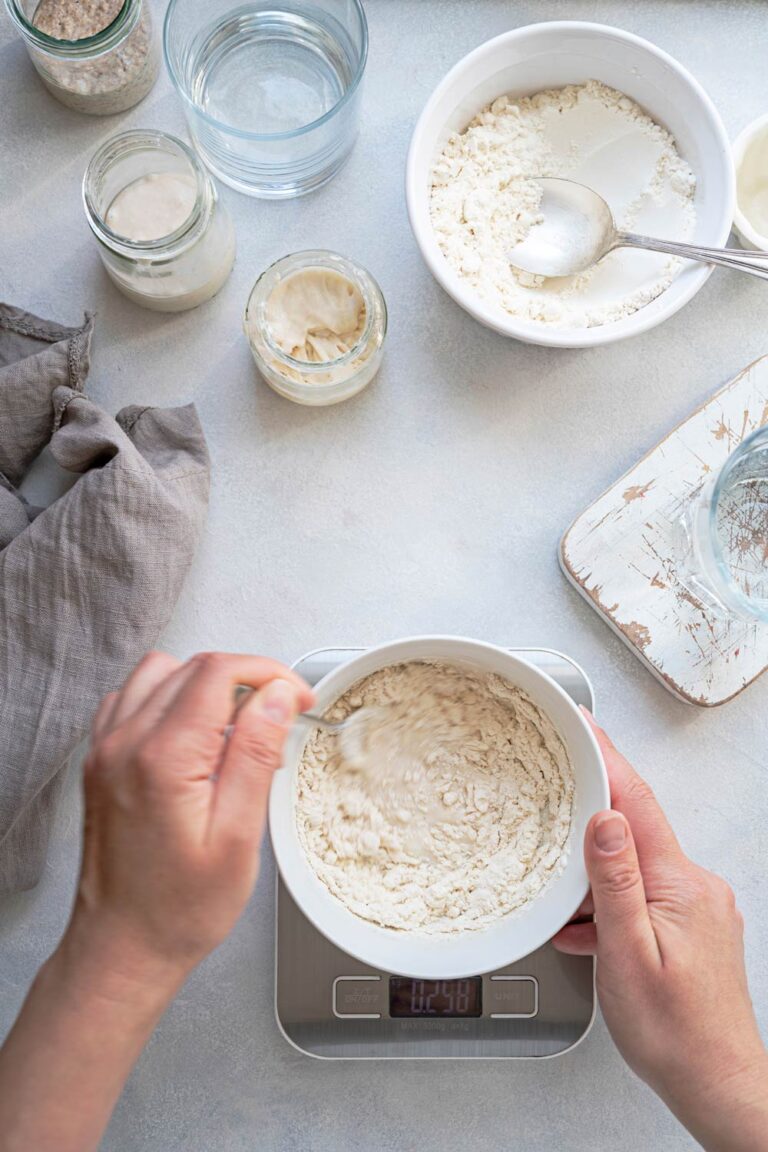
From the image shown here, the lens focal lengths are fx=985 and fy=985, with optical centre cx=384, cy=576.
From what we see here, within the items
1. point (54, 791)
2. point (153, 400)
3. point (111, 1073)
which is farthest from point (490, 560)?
point (111, 1073)

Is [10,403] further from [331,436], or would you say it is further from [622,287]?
[622,287]

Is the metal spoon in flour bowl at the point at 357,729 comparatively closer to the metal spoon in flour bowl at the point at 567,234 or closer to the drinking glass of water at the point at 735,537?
the drinking glass of water at the point at 735,537

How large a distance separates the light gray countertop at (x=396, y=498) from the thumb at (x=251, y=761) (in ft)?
1.45

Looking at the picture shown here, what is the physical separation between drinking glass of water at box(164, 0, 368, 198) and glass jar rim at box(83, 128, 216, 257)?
0.15 ft

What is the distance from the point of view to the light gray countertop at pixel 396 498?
45.0 inches

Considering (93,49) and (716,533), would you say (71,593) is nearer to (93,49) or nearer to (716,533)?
(93,49)

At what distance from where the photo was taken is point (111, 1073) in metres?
0.75

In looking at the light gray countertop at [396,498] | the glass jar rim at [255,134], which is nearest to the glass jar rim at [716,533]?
the light gray countertop at [396,498]

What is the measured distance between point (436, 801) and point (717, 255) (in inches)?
26.1

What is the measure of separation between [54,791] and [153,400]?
18.9 inches

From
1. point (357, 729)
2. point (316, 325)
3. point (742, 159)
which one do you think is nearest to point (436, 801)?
point (357, 729)

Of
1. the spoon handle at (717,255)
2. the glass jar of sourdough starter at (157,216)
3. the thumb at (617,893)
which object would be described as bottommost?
the thumb at (617,893)


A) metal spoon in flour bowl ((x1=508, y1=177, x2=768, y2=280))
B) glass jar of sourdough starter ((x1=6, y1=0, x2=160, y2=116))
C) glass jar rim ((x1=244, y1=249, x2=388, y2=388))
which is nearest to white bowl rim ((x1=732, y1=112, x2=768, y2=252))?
metal spoon in flour bowl ((x1=508, y1=177, x2=768, y2=280))

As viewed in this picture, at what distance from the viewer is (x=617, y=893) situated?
92cm
